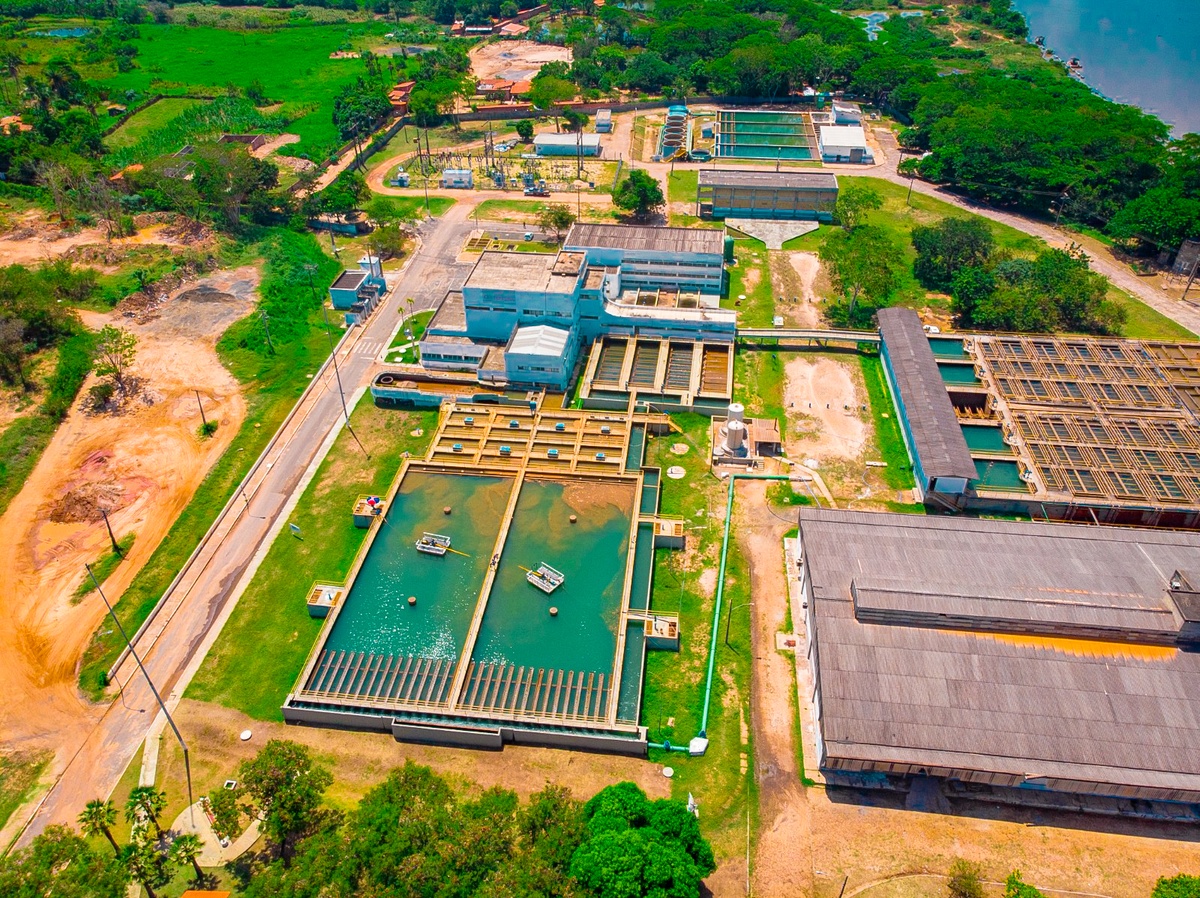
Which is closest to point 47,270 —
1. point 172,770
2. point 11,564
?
point 11,564

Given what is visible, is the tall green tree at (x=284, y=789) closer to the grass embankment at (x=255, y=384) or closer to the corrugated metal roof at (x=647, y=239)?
the grass embankment at (x=255, y=384)

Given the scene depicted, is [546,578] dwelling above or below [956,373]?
below

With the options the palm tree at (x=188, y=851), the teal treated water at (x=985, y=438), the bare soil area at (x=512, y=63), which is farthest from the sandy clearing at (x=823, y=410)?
the bare soil area at (x=512, y=63)

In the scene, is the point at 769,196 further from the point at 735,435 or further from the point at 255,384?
the point at 255,384

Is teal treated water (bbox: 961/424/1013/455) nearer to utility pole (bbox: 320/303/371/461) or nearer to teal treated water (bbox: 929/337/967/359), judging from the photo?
teal treated water (bbox: 929/337/967/359)

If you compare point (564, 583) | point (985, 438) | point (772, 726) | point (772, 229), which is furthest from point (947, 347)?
point (564, 583)

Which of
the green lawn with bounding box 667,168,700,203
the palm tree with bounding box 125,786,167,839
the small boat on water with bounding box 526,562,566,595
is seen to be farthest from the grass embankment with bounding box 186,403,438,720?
the green lawn with bounding box 667,168,700,203
